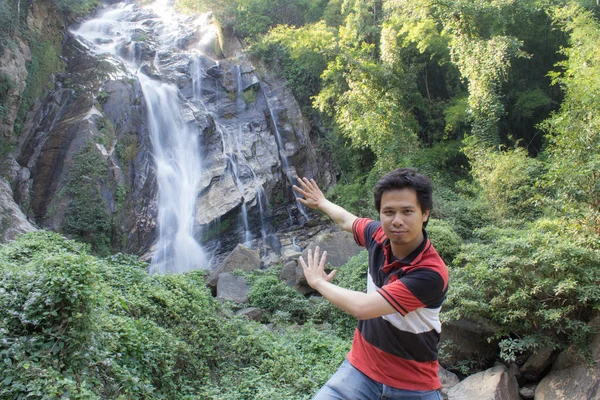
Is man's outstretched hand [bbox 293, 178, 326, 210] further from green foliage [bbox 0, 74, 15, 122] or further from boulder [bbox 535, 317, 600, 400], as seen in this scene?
green foliage [bbox 0, 74, 15, 122]

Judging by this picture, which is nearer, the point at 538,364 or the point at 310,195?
the point at 310,195

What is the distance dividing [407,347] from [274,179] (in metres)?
14.7

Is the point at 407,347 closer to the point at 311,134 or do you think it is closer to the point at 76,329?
the point at 76,329

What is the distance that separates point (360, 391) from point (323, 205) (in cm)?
123

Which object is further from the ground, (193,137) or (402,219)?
A: (193,137)

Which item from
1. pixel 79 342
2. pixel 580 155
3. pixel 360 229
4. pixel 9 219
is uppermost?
pixel 9 219

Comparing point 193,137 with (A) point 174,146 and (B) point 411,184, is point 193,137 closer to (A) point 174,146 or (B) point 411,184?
(A) point 174,146

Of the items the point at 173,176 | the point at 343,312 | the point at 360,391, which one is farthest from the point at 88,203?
the point at 360,391

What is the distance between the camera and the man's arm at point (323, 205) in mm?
2750

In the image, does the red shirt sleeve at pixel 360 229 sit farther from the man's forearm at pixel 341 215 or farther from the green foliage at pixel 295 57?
the green foliage at pixel 295 57

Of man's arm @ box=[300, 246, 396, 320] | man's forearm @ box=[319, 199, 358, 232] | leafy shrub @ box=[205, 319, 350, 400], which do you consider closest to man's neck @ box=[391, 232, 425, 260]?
man's arm @ box=[300, 246, 396, 320]

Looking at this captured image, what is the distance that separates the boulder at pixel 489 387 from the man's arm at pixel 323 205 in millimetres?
3175

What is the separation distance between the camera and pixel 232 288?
9.14 metres

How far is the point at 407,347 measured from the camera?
203cm
